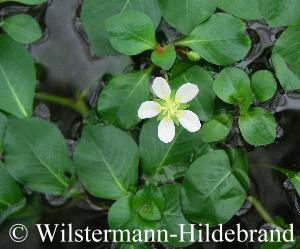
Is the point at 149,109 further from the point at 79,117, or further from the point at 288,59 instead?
the point at 288,59

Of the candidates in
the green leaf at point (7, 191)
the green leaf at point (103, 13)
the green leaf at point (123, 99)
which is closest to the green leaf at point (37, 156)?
the green leaf at point (7, 191)

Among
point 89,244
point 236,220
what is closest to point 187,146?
point 236,220

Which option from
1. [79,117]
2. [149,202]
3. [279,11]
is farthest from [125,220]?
[279,11]

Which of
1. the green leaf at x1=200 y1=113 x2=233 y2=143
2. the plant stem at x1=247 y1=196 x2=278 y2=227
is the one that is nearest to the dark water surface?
the plant stem at x1=247 y1=196 x2=278 y2=227

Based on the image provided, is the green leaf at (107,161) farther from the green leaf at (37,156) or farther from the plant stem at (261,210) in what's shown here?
the plant stem at (261,210)

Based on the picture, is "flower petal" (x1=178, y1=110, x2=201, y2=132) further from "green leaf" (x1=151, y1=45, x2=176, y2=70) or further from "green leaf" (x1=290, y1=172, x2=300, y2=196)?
"green leaf" (x1=290, y1=172, x2=300, y2=196)

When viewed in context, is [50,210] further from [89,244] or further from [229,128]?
[229,128]
